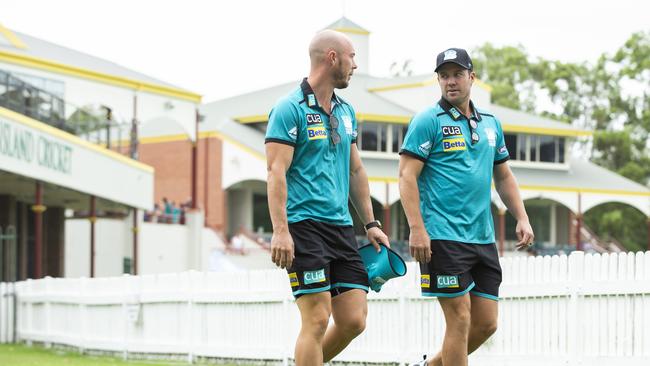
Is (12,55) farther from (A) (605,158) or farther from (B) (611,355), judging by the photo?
(A) (605,158)

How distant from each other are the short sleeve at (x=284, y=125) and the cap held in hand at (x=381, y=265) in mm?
915

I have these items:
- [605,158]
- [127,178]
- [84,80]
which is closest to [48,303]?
[127,178]

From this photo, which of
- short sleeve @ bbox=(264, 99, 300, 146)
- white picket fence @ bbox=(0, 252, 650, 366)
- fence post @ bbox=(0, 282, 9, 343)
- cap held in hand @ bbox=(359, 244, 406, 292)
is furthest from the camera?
fence post @ bbox=(0, 282, 9, 343)

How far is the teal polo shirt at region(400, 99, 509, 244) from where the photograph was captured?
26.1 ft

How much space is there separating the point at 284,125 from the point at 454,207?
4.29 ft

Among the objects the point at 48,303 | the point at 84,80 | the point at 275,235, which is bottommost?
the point at 48,303

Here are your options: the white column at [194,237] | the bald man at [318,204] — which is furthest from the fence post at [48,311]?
the white column at [194,237]

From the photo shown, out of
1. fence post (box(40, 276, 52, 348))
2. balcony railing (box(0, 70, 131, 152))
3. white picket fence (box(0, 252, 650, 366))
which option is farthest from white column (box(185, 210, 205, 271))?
white picket fence (box(0, 252, 650, 366))

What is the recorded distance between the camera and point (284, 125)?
7328 millimetres

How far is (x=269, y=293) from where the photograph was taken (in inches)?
579

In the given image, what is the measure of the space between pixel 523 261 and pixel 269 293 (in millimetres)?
A: 3535

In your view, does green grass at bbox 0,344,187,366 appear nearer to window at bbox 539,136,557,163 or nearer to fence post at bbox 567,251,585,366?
fence post at bbox 567,251,585,366

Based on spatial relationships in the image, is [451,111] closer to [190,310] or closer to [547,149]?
[190,310]

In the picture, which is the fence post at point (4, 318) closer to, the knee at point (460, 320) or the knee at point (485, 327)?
the knee at point (485, 327)
